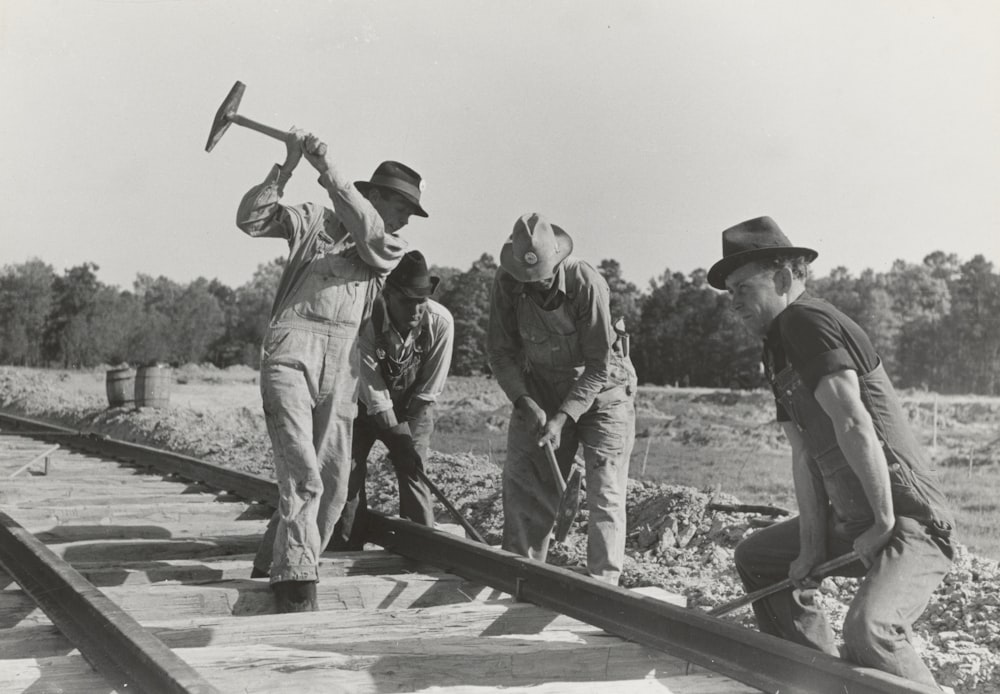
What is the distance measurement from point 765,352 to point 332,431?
2061mm

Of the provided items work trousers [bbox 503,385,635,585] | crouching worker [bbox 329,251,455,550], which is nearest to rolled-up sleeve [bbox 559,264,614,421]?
work trousers [bbox 503,385,635,585]

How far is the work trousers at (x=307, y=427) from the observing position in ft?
14.3

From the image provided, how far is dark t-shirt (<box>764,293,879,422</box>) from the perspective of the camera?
3113 millimetres

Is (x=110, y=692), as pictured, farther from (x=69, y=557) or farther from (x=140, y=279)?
(x=140, y=279)

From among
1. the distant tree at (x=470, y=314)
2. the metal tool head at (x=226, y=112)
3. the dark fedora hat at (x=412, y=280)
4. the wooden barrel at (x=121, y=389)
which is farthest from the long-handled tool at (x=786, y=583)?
the distant tree at (x=470, y=314)

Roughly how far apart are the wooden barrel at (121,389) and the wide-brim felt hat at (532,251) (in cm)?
1526

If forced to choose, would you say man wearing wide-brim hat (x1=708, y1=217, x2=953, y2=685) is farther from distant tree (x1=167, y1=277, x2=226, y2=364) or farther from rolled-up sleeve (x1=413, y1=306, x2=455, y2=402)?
distant tree (x1=167, y1=277, x2=226, y2=364)

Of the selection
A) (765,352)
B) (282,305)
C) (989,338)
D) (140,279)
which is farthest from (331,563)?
(140,279)

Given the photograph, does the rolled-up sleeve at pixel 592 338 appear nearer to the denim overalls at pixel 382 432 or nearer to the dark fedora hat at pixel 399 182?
the dark fedora hat at pixel 399 182

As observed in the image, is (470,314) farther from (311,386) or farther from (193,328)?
(311,386)

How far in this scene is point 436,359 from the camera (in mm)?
6051

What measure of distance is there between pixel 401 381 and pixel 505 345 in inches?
34.6

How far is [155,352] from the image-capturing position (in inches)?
2862

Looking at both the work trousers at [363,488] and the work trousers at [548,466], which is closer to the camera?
the work trousers at [548,466]
